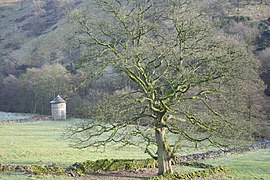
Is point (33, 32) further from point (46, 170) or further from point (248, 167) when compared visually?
point (46, 170)

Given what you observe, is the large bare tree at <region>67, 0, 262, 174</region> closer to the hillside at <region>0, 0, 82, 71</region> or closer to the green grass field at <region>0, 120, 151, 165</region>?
the green grass field at <region>0, 120, 151, 165</region>

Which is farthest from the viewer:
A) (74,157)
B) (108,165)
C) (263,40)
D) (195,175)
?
(263,40)

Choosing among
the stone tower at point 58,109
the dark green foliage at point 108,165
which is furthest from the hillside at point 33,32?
the dark green foliage at point 108,165

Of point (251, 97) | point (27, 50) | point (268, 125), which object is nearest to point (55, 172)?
point (251, 97)

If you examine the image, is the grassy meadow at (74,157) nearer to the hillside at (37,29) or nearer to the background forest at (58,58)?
the background forest at (58,58)

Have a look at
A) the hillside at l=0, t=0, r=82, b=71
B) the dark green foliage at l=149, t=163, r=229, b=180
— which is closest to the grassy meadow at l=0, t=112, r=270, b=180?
the dark green foliage at l=149, t=163, r=229, b=180

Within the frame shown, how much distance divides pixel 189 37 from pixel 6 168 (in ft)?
38.4

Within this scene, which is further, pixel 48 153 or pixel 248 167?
pixel 48 153

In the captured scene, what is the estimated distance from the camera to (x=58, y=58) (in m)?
104

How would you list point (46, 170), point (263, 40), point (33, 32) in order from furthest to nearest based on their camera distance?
point (33, 32), point (263, 40), point (46, 170)

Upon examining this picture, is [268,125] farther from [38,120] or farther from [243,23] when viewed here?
[243,23]

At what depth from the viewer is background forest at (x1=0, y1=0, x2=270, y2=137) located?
41.3 meters

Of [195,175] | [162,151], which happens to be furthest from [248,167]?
[162,151]

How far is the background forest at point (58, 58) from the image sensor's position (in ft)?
136
